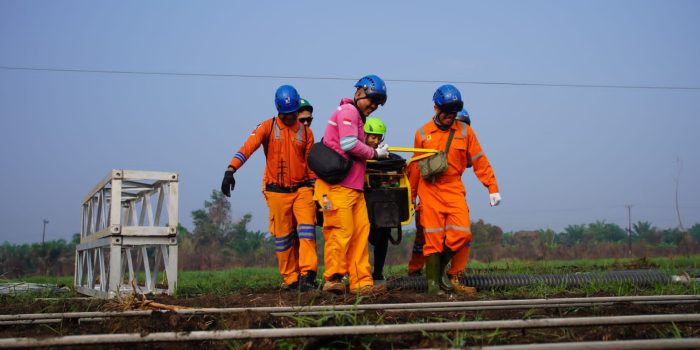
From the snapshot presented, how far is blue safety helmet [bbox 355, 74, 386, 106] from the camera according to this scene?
6430 mm

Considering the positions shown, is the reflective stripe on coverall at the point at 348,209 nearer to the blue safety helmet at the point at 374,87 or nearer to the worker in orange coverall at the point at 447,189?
the blue safety helmet at the point at 374,87

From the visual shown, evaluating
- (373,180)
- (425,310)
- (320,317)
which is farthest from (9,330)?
(373,180)

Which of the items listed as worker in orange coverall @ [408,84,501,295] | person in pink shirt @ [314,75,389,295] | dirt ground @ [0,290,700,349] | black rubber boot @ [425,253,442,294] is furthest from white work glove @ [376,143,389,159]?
dirt ground @ [0,290,700,349]

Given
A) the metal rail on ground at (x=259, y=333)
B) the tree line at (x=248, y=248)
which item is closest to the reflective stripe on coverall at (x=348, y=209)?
the metal rail on ground at (x=259, y=333)

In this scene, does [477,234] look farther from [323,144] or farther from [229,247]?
[323,144]

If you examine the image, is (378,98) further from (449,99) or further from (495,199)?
(495,199)

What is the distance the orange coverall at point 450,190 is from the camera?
262 inches

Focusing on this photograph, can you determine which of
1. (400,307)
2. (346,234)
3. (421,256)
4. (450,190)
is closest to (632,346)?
(400,307)

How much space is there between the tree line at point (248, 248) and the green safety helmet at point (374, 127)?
39.7 ft

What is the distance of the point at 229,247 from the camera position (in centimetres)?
2525

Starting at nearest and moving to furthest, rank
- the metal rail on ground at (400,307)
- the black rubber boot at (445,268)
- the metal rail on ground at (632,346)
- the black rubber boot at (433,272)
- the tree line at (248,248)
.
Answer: the metal rail on ground at (632,346) → the metal rail on ground at (400,307) → the black rubber boot at (433,272) → the black rubber boot at (445,268) → the tree line at (248,248)

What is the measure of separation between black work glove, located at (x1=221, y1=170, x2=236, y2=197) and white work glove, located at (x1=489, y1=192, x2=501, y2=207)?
2.67 m

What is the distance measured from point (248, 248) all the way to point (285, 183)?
18608 mm

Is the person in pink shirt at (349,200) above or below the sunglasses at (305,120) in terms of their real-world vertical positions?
below
